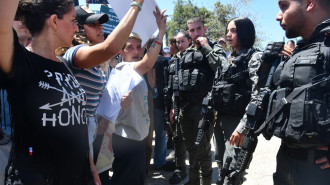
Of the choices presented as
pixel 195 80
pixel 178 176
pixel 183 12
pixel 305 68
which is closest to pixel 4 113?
pixel 305 68

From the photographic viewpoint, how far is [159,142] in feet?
16.3

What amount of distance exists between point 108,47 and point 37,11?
392mm

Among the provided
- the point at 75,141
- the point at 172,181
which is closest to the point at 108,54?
the point at 75,141

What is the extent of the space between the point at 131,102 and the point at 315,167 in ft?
5.14

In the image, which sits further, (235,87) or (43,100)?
(235,87)

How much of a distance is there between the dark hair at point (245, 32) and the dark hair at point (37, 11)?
219 cm

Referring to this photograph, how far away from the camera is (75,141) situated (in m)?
1.43

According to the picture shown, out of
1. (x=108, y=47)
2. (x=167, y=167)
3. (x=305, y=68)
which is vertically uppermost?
(x=108, y=47)

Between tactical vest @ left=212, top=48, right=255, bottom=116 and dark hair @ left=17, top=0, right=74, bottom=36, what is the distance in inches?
81.5

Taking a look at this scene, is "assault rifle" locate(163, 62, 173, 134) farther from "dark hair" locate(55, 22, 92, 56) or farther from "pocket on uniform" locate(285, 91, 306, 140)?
"pocket on uniform" locate(285, 91, 306, 140)

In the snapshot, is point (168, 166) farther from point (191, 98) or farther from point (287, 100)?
point (287, 100)

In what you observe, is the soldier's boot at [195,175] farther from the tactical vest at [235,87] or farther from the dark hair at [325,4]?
the dark hair at [325,4]

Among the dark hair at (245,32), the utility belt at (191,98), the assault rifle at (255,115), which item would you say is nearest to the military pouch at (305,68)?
the assault rifle at (255,115)

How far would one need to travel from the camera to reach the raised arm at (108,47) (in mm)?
1574
